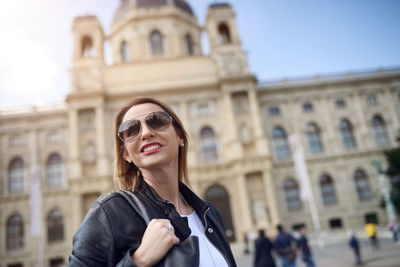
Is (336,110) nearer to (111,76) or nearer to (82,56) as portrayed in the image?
(111,76)

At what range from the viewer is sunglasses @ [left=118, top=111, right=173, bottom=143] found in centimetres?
164

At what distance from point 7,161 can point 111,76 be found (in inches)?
424

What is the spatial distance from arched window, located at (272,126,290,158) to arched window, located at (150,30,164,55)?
13191 millimetres

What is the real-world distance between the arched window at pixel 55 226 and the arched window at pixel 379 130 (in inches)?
1080

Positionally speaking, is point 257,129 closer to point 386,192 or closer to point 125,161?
point 386,192

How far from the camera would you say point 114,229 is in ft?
3.94

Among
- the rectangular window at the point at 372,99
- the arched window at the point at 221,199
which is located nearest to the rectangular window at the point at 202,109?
the arched window at the point at 221,199

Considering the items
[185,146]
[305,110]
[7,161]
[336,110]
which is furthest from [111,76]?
[185,146]

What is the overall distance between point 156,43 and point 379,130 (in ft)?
73.1

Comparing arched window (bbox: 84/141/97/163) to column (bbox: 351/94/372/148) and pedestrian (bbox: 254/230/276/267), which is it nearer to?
pedestrian (bbox: 254/230/276/267)

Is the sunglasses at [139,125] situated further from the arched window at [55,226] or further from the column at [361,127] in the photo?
the column at [361,127]

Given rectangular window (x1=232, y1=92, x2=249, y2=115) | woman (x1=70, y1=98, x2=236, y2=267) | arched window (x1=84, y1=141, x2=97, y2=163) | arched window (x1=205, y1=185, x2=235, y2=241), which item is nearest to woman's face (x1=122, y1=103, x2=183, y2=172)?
woman (x1=70, y1=98, x2=236, y2=267)

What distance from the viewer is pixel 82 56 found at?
2572cm

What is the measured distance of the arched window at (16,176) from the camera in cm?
2389
